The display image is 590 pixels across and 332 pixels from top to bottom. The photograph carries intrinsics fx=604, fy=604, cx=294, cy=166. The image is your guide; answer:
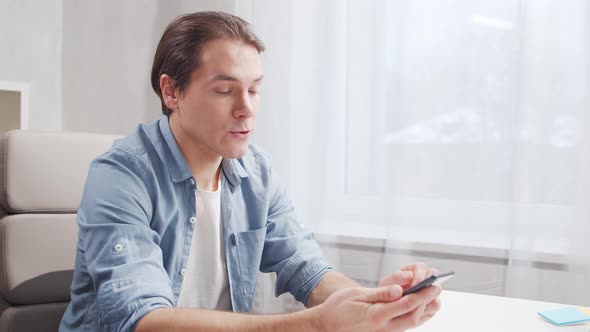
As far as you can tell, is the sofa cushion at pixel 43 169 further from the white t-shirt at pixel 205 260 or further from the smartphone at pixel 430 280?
the smartphone at pixel 430 280

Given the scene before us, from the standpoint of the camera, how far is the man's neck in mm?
1247

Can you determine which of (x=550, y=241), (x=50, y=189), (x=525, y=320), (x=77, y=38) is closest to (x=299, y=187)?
(x=550, y=241)

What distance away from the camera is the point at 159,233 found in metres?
1.13

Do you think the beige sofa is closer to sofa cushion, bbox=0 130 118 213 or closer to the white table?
sofa cushion, bbox=0 130 118 213

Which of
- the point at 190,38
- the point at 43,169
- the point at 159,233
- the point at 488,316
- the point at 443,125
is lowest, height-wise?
the point at 488,316

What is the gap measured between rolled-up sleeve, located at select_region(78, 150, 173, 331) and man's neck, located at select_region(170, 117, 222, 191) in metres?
0.13

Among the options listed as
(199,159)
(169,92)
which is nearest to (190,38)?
(169,92)

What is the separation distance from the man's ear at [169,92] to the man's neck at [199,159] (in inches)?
1.7

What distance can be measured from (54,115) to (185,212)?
5.49ft

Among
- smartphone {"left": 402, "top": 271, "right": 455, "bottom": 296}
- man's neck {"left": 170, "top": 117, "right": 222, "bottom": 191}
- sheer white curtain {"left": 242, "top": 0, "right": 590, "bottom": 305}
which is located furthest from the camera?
sheer white curtain {"left": 242, "top": 0, "right": 590, "bottom": 305}

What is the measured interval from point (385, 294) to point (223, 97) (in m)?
0.56

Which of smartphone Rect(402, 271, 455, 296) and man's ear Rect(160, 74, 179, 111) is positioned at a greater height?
man's ear Rect(160, 74, 179, 111)

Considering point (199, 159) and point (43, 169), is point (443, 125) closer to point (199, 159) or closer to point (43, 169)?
point (199, 159)

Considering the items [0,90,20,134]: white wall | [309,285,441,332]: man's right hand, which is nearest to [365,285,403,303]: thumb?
[309,285,441,332]: man's right hand
